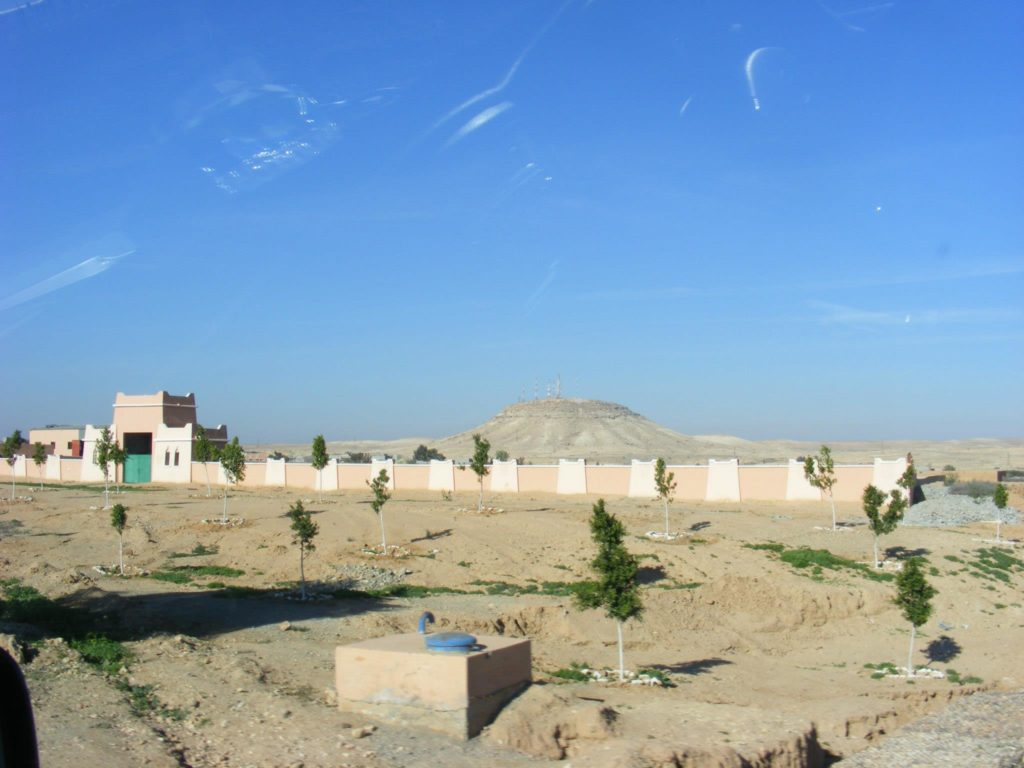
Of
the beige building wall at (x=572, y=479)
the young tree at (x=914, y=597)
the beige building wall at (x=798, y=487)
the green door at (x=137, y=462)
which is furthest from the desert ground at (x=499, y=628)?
the green door at (x=137, y=462)

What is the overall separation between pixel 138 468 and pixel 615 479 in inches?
1333

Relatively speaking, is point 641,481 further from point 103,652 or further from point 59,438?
point 59,438

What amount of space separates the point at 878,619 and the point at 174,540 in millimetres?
23994

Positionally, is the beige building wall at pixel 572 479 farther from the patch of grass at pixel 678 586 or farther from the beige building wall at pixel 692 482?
the patch of grass at pixel 678 586

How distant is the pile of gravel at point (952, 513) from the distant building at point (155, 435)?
4518 centimetres

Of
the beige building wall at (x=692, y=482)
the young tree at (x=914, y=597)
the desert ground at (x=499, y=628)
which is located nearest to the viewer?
the desert ground at (x=499, y=628)

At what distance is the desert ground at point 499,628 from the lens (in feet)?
42.8

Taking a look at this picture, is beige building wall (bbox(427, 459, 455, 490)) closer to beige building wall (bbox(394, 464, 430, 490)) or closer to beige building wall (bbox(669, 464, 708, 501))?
beige building wall (bbox(394, 464, 430, 490))

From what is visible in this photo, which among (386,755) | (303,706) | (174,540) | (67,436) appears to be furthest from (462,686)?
(67,436)

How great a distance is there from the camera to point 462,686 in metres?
13.1

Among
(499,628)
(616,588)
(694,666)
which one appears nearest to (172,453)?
(499,628)

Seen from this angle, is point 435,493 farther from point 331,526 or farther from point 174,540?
point 174,540

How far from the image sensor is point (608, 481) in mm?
55500

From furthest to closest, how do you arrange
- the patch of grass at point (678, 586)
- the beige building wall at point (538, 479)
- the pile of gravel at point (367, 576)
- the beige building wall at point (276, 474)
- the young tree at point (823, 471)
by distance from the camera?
the beige building wall at point (276, 474)
the beige building wall at point (538, 479)
the young tree at point (823, 471)
the patch of grass at point (678, 586)
the pile of gravel at point (367, 576)
